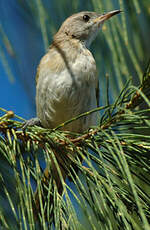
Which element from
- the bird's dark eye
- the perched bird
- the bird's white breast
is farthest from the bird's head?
the bird's white breast

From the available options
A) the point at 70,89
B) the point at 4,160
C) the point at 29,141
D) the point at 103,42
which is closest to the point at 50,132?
the point at 29,141

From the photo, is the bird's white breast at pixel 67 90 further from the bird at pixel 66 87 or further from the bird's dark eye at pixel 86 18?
the bird's dark eye at pixel 86 18

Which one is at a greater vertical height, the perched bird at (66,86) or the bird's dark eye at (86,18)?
the bird's dark eye at (86,18)

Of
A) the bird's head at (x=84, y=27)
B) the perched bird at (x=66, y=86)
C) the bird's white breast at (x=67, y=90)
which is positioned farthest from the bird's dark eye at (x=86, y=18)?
the bird's white breast at (x=67, y=90)

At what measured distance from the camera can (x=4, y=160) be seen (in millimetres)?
1616

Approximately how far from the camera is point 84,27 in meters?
3.34

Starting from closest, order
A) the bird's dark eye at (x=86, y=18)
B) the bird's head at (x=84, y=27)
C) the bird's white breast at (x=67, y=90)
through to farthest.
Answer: the bird's white breast at (x=67, y=90) → the bird's head at (x=84, y=27) → the bird's dark eye at (x=86, y=18)

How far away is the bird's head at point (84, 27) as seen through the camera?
10.4ft

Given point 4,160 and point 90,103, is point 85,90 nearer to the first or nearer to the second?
point 90,103

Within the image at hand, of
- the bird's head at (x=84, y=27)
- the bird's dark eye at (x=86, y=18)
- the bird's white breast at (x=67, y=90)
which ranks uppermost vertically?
the bird's dark eye at (x=86, y=18)

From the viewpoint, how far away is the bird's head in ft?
10.4

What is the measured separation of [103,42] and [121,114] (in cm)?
154

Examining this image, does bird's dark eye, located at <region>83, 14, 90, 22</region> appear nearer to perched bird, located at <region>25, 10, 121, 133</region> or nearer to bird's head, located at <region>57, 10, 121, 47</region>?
bird's head, located at <region>57, 10, 121, 47</region>

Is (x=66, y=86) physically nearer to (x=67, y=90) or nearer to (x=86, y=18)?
(x=67, y=90)
